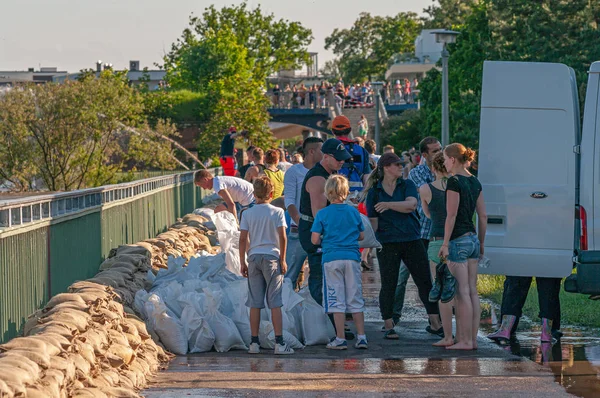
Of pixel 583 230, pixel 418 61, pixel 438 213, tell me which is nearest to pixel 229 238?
pixel 438 213

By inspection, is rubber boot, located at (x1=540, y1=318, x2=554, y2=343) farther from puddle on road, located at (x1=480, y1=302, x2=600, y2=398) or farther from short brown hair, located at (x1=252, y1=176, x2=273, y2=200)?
short brown hair, located at (x1=252, y1=176, x2=273, y2=200)

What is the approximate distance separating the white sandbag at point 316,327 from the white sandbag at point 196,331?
3.24ft

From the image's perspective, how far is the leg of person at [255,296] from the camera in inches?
404

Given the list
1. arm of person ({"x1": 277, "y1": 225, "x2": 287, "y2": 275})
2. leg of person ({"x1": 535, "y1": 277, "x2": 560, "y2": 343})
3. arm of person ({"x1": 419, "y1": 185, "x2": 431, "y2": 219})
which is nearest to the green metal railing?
arm of person ({"x1": 277, "y1": 225, "x2": 287, "y2": 275})

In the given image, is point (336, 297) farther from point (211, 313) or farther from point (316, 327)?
point (211, 313)

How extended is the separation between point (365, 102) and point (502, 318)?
226ft

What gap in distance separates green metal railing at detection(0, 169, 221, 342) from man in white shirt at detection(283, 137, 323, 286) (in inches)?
80.3

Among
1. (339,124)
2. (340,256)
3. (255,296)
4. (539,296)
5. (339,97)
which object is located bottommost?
(539,296)

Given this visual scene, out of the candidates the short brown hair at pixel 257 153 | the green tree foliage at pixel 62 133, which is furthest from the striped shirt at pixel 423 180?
the green tree foliage at pixel 62 133

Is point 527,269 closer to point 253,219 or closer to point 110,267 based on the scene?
point 253,219

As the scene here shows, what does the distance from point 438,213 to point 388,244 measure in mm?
672

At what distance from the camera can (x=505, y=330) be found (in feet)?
36.1

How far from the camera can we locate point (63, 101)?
35.7 m

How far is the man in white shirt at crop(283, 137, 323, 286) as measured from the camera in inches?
469
